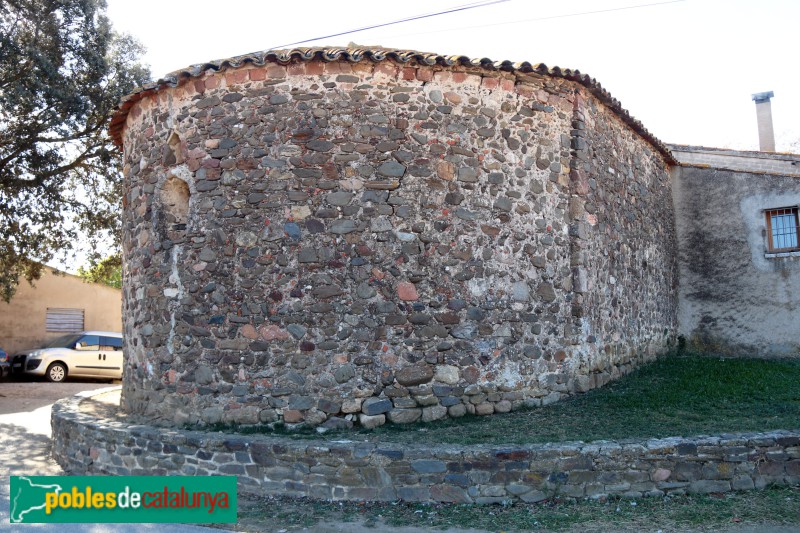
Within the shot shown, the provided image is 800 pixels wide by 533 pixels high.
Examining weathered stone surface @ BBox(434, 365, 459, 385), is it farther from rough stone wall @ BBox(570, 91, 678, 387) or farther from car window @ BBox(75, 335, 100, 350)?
car window @ BBox(75, 335, 100, 350)

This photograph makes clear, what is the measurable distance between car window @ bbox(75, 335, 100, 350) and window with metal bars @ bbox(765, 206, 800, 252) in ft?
49.6

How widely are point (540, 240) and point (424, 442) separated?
299 centimetres

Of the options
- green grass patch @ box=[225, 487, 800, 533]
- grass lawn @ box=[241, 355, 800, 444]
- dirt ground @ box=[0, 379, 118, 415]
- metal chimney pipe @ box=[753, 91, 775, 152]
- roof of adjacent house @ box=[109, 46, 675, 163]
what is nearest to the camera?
green grass patch @ box=[225, 487, 800, 533]

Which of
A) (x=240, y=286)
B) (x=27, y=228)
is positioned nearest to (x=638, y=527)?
(x=240, y=286)

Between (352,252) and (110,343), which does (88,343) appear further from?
(352,252)

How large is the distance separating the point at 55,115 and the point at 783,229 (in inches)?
537

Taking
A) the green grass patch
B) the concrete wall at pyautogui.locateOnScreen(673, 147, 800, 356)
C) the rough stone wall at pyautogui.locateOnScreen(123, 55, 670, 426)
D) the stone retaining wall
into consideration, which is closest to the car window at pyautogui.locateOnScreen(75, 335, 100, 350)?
the rough stone wall at pyautogui.locateOnScreen(123, 55, 670, 426)

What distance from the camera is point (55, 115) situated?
42.8ft

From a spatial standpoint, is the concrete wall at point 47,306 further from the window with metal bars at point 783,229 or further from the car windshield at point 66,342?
the window with metal bars at point 783,229

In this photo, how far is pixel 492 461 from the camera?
5793mm

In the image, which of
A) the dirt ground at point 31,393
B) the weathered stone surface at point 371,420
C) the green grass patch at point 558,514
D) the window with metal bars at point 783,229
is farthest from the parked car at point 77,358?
the window with metal bars at point 783,229

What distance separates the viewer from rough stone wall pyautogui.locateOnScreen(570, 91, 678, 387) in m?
8.48

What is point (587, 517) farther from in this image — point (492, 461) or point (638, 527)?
point (492, 461)
